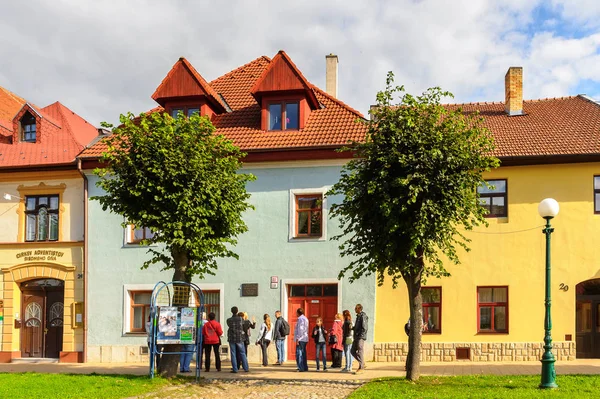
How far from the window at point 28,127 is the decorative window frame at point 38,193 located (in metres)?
2.29

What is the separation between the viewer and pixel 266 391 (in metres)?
14.8

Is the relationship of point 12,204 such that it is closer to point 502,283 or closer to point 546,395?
point 502,283

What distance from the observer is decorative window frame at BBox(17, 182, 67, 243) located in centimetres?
2238

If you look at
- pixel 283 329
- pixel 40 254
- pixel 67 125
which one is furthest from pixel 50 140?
pixel 283 329

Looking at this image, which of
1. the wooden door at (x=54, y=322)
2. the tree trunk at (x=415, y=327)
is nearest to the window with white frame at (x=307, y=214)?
the tree trunk at (x=415, y=327)

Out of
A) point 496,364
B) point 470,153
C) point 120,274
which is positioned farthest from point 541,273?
point 120,274

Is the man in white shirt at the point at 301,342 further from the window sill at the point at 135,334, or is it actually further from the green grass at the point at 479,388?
the window sill at the point at 135,334

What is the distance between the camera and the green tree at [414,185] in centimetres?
1438

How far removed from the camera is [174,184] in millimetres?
15500

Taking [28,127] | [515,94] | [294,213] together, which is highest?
[515,94]

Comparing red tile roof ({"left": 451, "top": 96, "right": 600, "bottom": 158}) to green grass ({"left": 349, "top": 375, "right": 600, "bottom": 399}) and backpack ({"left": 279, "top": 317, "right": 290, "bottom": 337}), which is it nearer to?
green grass ({"left": 349, "top": 375, "right": 600, "bottom": 399})

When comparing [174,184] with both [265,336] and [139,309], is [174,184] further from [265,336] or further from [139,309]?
[139,309]

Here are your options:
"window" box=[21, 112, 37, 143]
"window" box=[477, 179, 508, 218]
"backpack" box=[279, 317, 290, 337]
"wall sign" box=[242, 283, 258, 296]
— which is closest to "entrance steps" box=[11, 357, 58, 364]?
"wall sign" box=[242, 283, 258, 296]

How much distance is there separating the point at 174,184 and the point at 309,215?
650 centimetres
